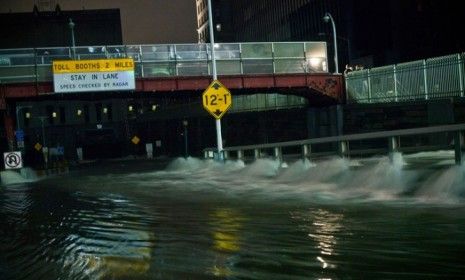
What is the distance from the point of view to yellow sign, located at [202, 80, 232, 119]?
2628cm

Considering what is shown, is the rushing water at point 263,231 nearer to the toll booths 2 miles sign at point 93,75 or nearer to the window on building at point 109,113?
the toll booths 2 miles sign at point 93,75

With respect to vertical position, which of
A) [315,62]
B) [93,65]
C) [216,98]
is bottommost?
[216,98]

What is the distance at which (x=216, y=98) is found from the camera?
86.9 ft

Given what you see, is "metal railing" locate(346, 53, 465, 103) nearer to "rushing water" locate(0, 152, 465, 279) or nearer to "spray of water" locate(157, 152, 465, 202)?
"spray of water" locate(157, 152, 465, 202)

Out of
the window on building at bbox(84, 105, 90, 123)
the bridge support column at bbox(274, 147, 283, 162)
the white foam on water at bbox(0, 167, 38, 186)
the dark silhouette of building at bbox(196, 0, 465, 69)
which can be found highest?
the dark silhouette of building at bbox(196, 0, 465, 69)

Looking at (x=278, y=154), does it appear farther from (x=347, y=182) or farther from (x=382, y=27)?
(x=382, y=27)

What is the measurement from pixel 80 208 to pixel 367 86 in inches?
1068

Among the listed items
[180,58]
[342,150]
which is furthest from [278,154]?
[180,58]

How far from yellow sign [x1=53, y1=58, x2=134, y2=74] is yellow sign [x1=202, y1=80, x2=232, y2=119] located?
12.8 m

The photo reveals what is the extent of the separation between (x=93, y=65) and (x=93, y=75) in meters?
0.65

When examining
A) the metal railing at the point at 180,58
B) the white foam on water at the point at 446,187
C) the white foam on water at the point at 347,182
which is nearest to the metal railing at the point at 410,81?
the metal railing at the point at 180,58

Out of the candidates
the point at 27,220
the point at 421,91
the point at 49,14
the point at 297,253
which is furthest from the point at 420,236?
the point at 49,14

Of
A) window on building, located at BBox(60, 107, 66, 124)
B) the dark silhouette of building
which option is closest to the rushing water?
the dark silhouette of building

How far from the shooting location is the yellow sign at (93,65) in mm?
37125
